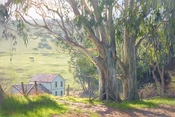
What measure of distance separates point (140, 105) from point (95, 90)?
2783 centimetres

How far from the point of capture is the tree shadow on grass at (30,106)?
12.8m

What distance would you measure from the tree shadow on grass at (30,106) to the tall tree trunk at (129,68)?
256 inches

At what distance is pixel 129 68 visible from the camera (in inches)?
790

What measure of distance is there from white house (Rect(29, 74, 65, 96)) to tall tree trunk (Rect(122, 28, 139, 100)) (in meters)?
27.5

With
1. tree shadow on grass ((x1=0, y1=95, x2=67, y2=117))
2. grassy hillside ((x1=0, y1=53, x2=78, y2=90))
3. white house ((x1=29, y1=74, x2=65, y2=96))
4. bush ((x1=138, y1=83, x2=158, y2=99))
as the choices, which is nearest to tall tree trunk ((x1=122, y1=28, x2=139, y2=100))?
tree shadow on grass ((x1=0, y1=95, x2=67, y2=117))

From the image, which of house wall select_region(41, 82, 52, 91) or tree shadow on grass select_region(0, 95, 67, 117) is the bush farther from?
house wall select_region(41, 82, 52, 91)

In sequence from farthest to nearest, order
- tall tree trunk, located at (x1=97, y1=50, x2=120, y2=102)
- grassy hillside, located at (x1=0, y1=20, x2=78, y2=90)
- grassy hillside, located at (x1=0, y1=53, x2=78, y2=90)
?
grassy hillside, located at (x1=0, y1=53, x2=78, y2=90) → grassy hillside, located at (x1=0, y1=20, x2=78, y2=90) → tall tree trunk, located at (x1=97, y1=50, x2=120, y2=102)

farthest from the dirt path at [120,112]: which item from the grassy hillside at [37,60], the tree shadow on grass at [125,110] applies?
the grassy hillside at [37,60]

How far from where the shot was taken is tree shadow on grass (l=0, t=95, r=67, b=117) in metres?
12.8

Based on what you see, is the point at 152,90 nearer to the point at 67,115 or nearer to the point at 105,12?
the point at 105,12

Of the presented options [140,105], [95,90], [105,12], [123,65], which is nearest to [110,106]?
[140,105]

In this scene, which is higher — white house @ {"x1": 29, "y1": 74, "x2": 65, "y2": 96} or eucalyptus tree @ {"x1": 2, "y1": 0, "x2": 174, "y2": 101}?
eucalyptus tree @ {"x1": 2, "y1": 0, "x2": 174, "y2": 101}

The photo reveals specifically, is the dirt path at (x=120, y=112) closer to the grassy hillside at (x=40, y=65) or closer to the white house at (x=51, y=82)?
the white house at (x=51, y=82)

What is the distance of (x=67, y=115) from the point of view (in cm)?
1335
